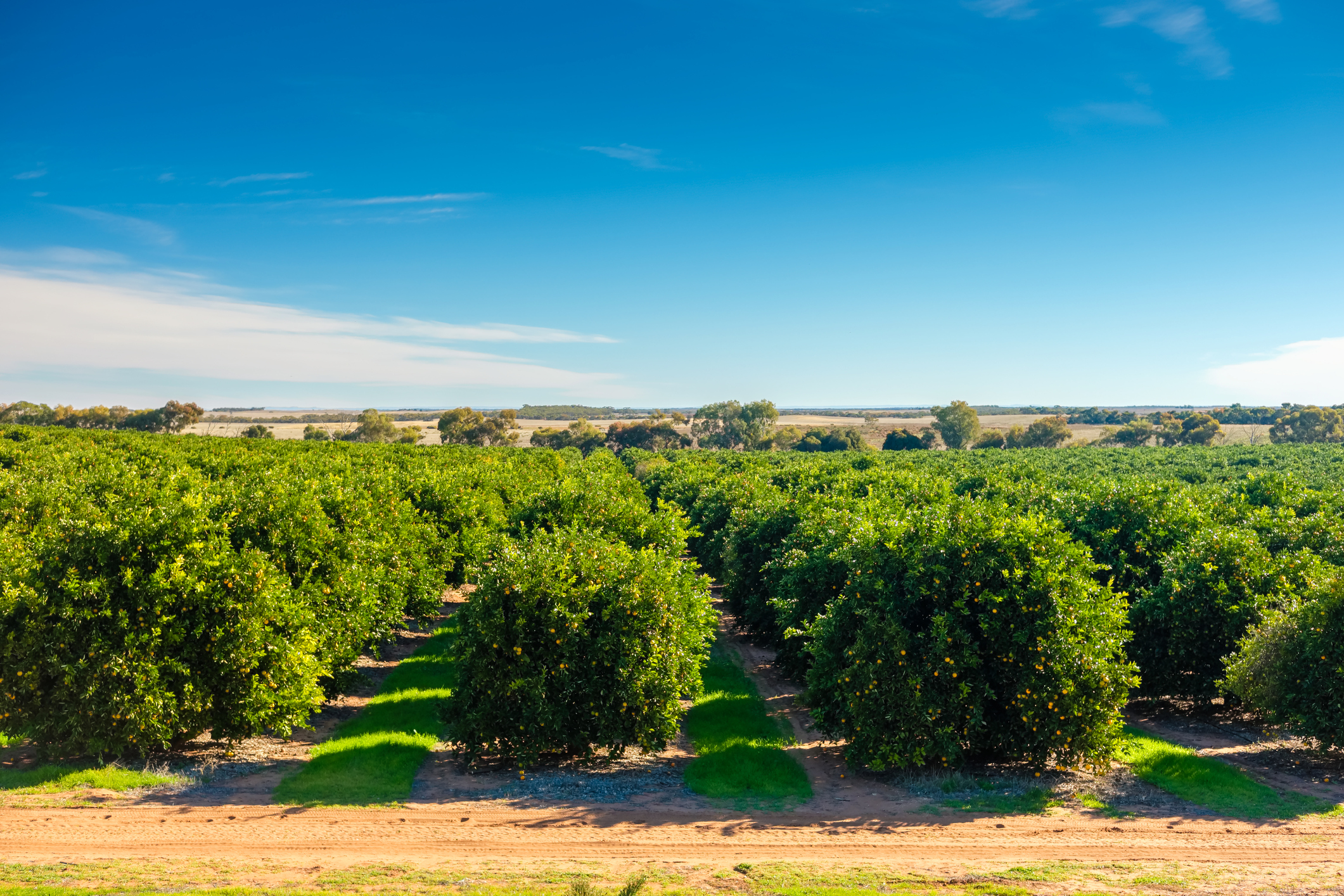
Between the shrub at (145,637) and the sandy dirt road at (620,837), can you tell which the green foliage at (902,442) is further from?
the shrub at (145,637)

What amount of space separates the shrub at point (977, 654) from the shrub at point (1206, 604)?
3891 millimetres

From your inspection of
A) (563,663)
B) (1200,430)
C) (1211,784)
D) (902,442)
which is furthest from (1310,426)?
(563,663)

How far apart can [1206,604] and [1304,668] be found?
3.11 meters

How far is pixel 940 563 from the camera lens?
1570 cm

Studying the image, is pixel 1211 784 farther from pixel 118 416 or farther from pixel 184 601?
pixel 118 416

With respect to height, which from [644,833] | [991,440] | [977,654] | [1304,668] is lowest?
[644,833]

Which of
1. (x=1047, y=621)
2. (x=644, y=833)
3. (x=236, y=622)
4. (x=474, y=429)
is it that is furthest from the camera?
(x=474, y=429)

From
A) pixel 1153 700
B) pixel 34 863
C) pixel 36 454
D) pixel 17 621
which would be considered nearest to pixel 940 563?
pixel 1153 700

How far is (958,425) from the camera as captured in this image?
17062 cm

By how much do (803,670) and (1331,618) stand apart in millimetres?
12583

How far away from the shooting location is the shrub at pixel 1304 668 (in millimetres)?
14867

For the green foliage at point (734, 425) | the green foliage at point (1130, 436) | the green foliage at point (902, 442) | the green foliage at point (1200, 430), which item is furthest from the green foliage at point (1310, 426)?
the green foliage at point (734, 425)

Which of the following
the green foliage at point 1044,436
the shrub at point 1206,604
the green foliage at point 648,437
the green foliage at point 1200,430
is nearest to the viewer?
the shrub at point 1206,604

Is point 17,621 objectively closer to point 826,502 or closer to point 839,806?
point 839,806
